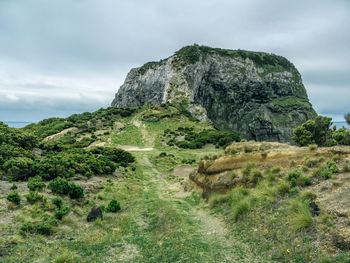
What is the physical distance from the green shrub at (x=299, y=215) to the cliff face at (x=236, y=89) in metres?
92.7

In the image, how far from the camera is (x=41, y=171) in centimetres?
1814

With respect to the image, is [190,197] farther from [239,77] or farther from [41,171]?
[239,77]

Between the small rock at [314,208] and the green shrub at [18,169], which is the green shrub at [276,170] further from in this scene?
the green shrub at [18,169]

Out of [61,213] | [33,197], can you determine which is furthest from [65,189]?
[61,213]

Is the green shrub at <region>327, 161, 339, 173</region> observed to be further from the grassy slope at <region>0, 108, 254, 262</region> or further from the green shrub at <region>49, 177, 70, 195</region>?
the green shrub at <region>49, 177, 70, 195</region>

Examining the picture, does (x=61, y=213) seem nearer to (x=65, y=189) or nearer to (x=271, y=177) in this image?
(x=65, y=189)

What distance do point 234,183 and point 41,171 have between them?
15273 mm

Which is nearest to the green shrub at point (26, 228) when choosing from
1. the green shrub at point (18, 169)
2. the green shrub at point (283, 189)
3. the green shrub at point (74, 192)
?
the green shrub at point (74, 192)

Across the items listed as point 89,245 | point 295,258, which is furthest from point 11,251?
point 295,258

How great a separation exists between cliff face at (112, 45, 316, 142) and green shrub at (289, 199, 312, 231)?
92.7 m

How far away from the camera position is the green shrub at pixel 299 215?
8.25 metres

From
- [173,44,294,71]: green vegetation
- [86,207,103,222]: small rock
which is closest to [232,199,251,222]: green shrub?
[86,207,103,222]: small rock

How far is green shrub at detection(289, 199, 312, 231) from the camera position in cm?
825

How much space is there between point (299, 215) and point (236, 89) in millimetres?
123486
